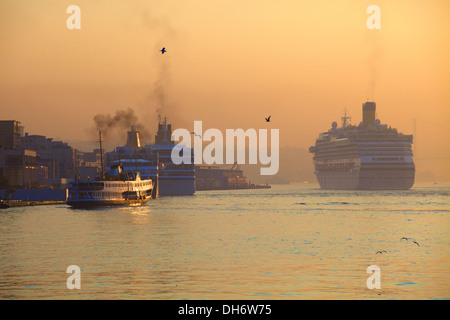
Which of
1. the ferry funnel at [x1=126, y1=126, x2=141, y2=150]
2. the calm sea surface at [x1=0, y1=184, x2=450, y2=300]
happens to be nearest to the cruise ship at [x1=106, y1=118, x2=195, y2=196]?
the ferry funnel at [x1=126, y1=126, x2=141, y2=150]

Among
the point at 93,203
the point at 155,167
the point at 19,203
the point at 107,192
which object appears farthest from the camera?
the point at 155,167

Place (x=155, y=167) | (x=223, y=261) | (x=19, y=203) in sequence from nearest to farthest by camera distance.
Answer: (x=223, y=261) → (x=19, y=203) → (x=155, y=167)

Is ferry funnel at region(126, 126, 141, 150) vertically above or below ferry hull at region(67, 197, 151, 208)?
above

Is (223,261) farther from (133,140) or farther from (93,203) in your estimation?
(133,140)

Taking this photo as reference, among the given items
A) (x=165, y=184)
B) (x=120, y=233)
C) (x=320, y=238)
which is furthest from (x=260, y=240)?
(x=165, y=184)

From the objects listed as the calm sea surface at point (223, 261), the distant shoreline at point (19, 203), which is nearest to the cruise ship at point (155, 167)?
the distant shoreline at point (19, 203)

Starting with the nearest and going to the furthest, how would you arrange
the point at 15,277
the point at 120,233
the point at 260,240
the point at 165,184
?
1. the point at 15,277
2. the point at 260,240
3. the point at 120,233
4. the point at 165,184

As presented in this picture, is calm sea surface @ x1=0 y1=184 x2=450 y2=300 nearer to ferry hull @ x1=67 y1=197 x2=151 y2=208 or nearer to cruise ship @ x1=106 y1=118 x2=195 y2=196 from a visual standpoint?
ferry hull @ x1=67 y1=197 x2=151 y2=208

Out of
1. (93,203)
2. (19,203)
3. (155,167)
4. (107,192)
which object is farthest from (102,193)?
(155,167)

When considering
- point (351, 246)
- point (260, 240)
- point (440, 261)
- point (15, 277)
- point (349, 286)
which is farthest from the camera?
point (260, 240)

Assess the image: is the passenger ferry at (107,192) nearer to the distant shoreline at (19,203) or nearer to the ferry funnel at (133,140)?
the distant shoreline at (19,203)
